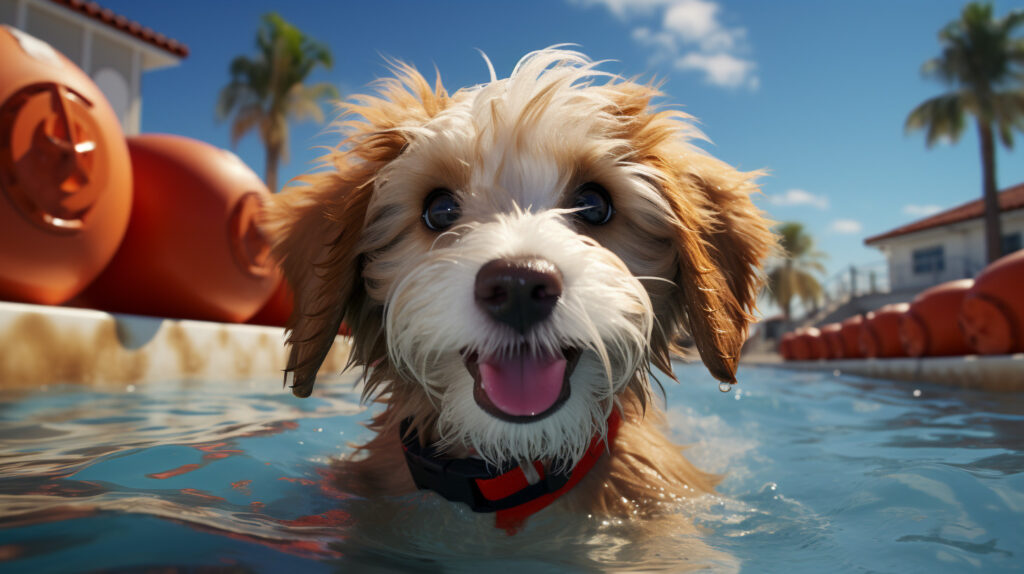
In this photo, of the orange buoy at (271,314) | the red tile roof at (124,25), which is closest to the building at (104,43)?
the red tile roof at (124,25)

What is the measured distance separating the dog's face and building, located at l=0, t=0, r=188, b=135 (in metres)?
20.6

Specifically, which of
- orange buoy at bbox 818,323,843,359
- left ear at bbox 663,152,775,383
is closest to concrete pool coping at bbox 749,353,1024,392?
orange buoy at bbox 818,323,843,359

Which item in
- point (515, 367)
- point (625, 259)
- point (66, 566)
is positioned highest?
point (625, 259)

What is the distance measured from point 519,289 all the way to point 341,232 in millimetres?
1125

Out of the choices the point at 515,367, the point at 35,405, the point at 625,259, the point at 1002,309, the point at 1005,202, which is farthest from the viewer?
the point at 1005,202

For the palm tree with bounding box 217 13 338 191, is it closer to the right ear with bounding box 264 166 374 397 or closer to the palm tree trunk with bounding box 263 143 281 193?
the palm tree trunk with bounding box 263 143 281 193

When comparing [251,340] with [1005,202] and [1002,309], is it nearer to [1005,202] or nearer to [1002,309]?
[1002,309]

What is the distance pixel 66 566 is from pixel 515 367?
53.2 inches

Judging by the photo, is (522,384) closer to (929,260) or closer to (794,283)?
(929,260)

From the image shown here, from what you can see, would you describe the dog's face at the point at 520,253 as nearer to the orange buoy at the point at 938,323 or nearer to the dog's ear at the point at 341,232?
the dog's ear at the point at 341,232

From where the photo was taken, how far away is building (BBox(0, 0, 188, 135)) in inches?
755

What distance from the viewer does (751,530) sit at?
8.61 ft

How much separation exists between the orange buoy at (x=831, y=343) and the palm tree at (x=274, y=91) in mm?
30475

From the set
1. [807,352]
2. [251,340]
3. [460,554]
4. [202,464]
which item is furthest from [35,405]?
[807,352]
